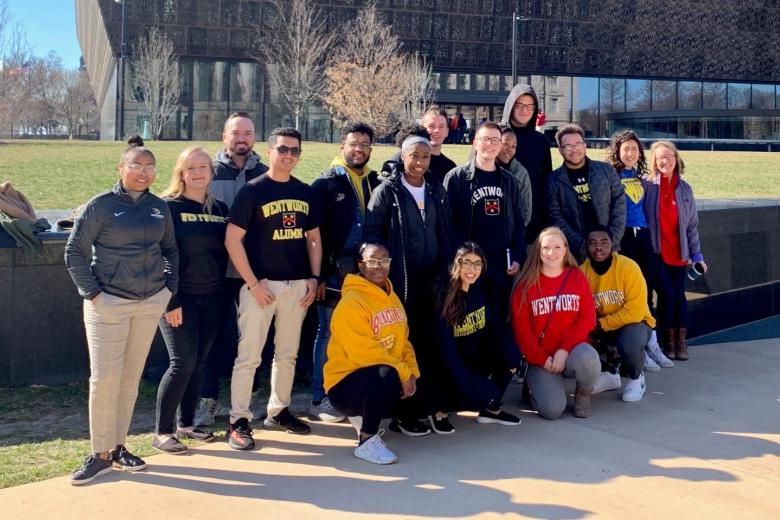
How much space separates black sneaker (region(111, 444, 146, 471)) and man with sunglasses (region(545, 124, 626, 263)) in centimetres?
366

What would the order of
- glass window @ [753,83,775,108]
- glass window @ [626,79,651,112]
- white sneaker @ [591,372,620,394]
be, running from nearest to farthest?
white sneaker @ [591,372,620,394], glass window @ [626,79,651,112], glass window @ [753,83,775,108]

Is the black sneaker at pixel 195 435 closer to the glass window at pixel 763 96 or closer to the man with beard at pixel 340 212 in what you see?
the man with beard at pixel 340 212

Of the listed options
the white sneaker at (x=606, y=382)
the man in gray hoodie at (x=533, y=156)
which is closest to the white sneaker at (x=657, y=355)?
the white sneaker at (x=606, y=382)

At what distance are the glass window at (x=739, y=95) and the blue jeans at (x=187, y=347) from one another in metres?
61.0

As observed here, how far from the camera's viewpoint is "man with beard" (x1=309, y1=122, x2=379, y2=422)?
19.4 feet

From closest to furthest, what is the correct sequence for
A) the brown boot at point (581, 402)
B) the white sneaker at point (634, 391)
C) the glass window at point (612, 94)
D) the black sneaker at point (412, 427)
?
the black sneaker at point (412, 427) < the brown boot at point (581, 402) < the white sneaker at point (634, 391) < the glass window at point (612, 94)

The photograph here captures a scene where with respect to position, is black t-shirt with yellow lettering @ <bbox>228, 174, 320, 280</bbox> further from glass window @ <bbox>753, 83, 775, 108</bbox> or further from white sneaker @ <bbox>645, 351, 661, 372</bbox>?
glass window @ <bbox>753, 83, 775, 108</bbox>

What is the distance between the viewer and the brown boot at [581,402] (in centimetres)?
595

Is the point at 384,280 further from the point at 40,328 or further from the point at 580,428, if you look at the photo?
the point at 40,328

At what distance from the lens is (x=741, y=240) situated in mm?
10320

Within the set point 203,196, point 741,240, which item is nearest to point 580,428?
point 203,196

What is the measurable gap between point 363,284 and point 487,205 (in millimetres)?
1365

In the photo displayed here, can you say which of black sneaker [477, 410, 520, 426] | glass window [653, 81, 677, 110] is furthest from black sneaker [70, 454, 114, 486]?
glass window [653, 81, 677, 110]

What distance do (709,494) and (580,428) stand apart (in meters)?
1.24
